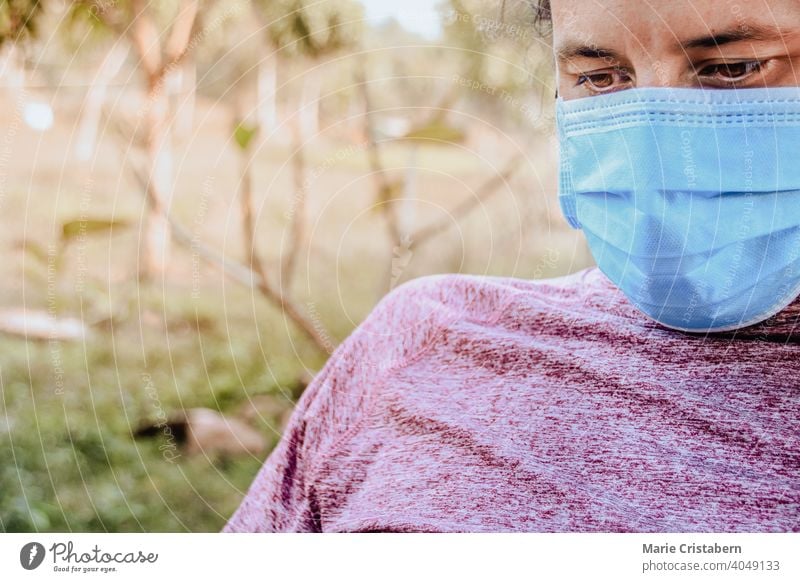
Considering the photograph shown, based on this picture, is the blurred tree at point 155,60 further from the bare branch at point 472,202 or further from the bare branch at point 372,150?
the bare branch at point 472,202

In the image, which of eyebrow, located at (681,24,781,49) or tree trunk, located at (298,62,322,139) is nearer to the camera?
eyebrow, located at (681,24,781,49)

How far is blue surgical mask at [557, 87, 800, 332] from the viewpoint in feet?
2.33

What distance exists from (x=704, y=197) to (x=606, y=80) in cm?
13

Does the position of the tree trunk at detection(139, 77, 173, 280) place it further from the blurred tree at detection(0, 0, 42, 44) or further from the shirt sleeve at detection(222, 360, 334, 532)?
the shirt sleeve at detection(222, 360, 334, 532)

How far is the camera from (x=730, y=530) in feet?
2.35

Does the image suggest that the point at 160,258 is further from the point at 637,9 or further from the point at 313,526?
the point at 637,9

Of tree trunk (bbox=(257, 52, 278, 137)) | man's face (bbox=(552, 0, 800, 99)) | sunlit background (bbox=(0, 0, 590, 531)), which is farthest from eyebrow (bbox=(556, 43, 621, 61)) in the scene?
tree trunk (bbox=(257, 52, 278, 137))

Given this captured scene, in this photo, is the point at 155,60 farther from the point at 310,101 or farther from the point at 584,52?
the point at 584,52

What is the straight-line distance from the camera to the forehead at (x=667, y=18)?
674 mm

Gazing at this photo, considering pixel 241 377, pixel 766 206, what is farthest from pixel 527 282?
Answer: pixel 241 377

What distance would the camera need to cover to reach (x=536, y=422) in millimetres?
792

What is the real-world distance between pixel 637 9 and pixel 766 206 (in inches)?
7.5
